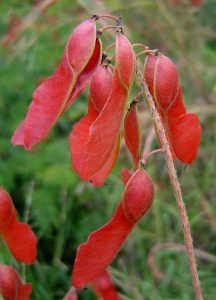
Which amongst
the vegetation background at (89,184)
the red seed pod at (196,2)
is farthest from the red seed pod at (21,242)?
the red seed pod at (196,2)

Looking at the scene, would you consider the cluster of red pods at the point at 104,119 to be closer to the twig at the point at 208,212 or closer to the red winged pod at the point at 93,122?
the red winged pod at the point at 93,122

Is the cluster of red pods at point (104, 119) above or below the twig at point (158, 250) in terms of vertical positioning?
above

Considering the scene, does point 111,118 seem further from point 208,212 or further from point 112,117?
point 208,212

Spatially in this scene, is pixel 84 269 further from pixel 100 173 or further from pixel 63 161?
pixel 63 161

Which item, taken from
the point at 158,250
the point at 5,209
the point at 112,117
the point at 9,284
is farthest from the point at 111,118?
the point at 158,250

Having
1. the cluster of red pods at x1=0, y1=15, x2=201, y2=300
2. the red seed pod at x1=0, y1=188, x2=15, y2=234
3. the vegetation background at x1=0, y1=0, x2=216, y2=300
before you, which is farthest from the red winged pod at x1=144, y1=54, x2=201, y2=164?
the vegetation background at x1=0, y1=0, x2=216, y2=300

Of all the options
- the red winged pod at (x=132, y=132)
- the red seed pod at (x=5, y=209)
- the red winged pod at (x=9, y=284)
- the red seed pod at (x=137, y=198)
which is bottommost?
the red winged pod at (x=9, y=284)

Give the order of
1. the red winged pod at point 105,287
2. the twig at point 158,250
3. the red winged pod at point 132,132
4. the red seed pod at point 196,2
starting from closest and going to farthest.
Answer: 1. the red winged pod at point 132,132
2. the red winged pod at point 105,287
3. the twig at point 158,250
4. the red seed pod at point 196,2
